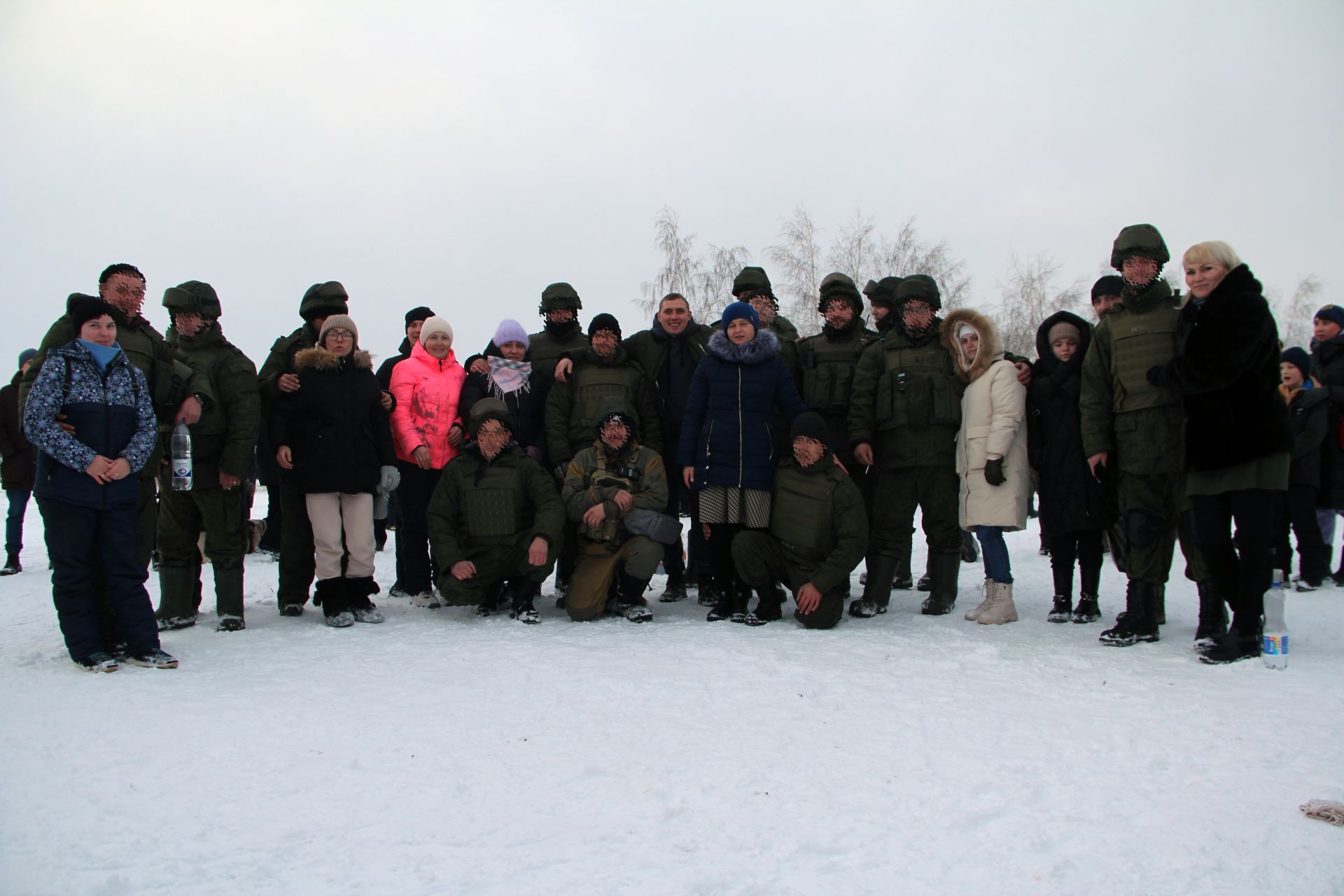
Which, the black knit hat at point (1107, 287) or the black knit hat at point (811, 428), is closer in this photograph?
the black knit hat at point (811, 428)

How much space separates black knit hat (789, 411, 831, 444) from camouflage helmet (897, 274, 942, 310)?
1.14 meters

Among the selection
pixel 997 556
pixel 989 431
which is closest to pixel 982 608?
pixel 997 556

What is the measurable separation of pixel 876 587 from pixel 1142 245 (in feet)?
8.39

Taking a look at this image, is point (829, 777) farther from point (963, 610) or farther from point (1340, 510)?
point (1340, 510)

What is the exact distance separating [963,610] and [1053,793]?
3.21 m

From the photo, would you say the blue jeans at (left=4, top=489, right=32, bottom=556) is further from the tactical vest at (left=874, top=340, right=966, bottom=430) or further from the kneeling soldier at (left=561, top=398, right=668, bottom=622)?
the tactical vest at (left=874, top=340, right=966, bottom=430)

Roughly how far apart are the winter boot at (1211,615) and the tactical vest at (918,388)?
1707 mm

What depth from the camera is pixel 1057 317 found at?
593 centimetres

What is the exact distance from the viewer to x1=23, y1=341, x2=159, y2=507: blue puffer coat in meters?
4.30

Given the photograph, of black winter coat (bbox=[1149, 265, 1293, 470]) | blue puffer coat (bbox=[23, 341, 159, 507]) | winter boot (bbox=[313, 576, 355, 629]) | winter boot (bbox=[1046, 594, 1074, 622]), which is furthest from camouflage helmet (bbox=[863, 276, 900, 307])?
blue puffer coat (bbox=[23, 341, 159, 507])

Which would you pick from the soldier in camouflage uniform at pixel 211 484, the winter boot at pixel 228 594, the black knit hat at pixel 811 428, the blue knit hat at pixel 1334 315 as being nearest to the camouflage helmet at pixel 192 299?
the soldier in camouflage uniform at pixel 211 484

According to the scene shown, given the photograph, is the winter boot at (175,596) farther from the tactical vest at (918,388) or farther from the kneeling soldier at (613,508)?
the tactical vest at (918,388)

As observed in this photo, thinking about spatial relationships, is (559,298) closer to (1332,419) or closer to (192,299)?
(192,299)

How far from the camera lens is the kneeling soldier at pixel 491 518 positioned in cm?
570
